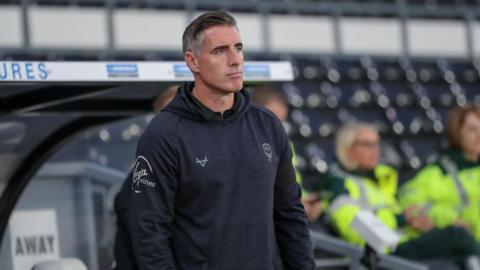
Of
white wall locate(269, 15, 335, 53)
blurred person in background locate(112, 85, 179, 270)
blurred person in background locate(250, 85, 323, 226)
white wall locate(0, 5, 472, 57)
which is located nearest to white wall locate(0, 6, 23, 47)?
white wall locate(0, 5, 472, 57)

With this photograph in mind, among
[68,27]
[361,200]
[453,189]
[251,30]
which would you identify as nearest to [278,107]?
[361,200]

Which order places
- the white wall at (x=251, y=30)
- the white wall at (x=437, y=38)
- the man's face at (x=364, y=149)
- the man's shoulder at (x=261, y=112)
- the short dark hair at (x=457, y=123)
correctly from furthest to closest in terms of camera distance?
the white wall at (x=437, y=38) < the white wall at (x=251, y=30) < the short dark hair at (x=457, y=123) < the man's face at (x=364, y=149) < the man's shoulder at (x=261, y=112)

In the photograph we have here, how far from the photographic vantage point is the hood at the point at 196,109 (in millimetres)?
4117

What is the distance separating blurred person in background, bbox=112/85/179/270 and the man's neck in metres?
1.55

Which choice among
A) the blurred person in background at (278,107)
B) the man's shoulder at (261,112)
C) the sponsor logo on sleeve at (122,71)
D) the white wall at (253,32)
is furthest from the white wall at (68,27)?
the man's shoulder at (261,112)

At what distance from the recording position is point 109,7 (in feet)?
40.1

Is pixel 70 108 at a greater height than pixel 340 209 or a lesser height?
greater

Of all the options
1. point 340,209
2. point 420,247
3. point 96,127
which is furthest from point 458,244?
point 96,127

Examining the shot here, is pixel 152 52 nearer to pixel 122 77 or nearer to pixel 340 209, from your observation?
pixel 340 209

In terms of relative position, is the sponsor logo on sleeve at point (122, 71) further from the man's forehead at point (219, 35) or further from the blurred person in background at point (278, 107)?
the blurred person in background at point (278, 107)

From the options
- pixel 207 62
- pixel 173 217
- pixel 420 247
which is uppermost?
pixel 207 62

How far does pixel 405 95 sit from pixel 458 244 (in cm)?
552

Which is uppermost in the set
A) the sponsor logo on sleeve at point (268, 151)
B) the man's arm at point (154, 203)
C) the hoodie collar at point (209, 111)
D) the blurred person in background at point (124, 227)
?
the hoodie collar at point (209, 111)

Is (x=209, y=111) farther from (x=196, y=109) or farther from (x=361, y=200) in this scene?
(x=361, y=200)
